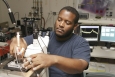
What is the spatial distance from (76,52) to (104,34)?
5.93ft

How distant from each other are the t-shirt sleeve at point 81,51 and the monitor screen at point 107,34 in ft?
5.39

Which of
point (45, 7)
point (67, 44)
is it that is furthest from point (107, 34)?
point (67, 44)

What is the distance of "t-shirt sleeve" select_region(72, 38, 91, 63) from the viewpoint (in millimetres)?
1016

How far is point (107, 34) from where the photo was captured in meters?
2.70

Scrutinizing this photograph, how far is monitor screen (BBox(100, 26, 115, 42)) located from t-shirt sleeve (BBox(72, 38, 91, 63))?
1.64 meters

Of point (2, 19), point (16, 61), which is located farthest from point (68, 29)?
point (2, 19)

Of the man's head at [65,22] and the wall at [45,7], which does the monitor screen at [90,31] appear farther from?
the man's head at [65,22]

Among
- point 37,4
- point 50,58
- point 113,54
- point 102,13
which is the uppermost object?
point 37,4

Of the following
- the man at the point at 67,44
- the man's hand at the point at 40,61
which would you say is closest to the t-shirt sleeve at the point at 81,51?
the man at the point at 67,44

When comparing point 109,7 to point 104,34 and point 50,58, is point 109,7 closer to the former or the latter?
point 104,34

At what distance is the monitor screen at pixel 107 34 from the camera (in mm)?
2650

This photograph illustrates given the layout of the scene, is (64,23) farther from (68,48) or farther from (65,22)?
(68,48)

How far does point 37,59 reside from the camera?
64 cm

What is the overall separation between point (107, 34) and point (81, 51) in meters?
1.80
